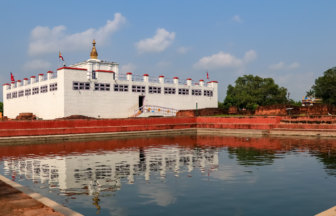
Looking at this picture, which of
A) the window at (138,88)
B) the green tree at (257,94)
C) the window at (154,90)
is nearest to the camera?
the window at (138,88)

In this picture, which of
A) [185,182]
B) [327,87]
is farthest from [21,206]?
[327,87]

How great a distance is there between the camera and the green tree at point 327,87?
72.0 meters

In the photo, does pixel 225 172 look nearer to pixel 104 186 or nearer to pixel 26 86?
pixel 104 186

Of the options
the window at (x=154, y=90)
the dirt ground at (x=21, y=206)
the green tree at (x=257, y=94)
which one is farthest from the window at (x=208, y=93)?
the dirt ground at (x=21, y=206)

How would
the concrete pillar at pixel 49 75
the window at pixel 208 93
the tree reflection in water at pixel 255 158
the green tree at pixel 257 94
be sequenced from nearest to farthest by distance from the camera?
the tree reflection in water at pixel 255 158
the concrete pillar at pixel 49 75
the window at pixel 208 93
the green tree at pixel 257 94

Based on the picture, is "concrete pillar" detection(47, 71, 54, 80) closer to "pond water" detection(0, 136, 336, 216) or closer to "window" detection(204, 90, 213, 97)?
"window" detection(204, 90, 213, 97)

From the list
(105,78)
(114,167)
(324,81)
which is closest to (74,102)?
(105,78)

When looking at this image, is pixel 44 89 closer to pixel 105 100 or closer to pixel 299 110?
pixel 105 100

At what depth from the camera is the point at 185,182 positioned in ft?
40.8

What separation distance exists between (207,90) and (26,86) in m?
32.0

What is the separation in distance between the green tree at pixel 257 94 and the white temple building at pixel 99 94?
27.4 metres

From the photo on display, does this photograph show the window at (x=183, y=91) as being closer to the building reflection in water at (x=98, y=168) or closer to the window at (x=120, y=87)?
the window at (x=120, y=87)

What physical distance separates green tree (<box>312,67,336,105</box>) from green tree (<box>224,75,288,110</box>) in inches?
616

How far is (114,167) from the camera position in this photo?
16016 mm
